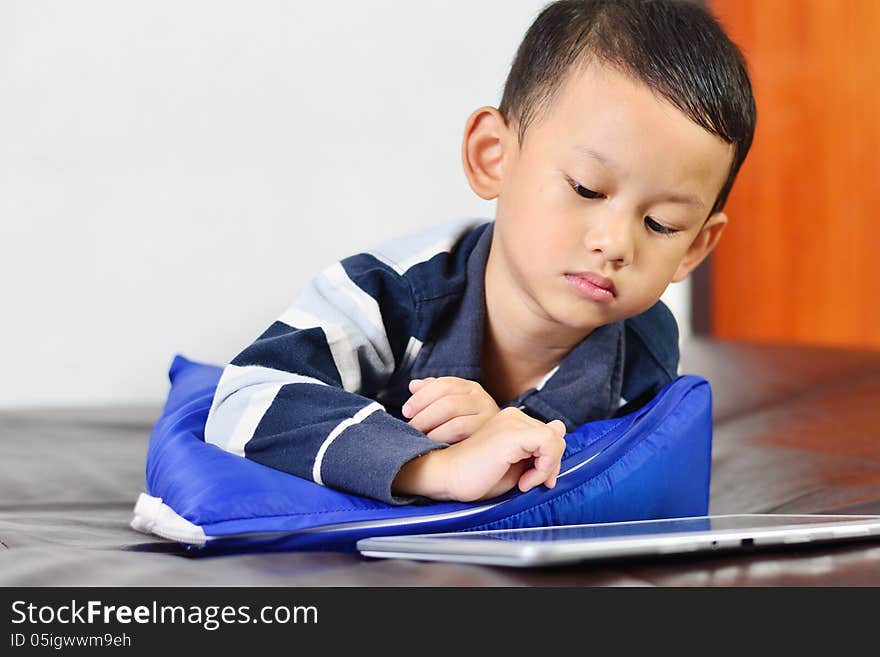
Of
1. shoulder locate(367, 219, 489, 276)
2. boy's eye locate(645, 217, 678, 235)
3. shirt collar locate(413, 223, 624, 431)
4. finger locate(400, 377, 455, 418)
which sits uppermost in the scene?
shoulder locate(367, 219, 489, 276)

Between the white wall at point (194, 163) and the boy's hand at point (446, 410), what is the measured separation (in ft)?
4.80

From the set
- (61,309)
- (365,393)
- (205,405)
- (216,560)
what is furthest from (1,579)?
(61,309)

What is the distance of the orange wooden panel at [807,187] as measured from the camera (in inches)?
117

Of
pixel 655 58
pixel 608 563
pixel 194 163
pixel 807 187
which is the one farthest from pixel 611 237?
pixel 807 187

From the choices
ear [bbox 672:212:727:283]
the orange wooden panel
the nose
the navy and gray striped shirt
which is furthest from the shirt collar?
the orange wooden panel

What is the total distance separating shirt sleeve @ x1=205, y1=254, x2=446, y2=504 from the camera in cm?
94

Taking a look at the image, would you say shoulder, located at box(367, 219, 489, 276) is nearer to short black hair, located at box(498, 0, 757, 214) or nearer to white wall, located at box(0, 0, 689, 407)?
short black hair, located at box(498, 0, 757, 214)

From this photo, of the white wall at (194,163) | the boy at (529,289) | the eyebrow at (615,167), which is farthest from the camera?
the white wall at (194,163)

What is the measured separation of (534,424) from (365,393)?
39cm

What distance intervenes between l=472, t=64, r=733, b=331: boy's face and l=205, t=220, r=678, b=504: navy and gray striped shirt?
110 mm

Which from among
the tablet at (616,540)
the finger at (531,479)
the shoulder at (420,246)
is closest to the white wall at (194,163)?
the shoulder at (420,246)

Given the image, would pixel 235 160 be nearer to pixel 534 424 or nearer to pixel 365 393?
pixel 365 393

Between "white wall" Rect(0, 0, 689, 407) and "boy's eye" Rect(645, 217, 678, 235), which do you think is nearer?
"boy's eye" Rect(645, 217, 678, 235)

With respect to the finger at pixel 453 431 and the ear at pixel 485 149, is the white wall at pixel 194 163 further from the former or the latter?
the finger at pixel 453 431
